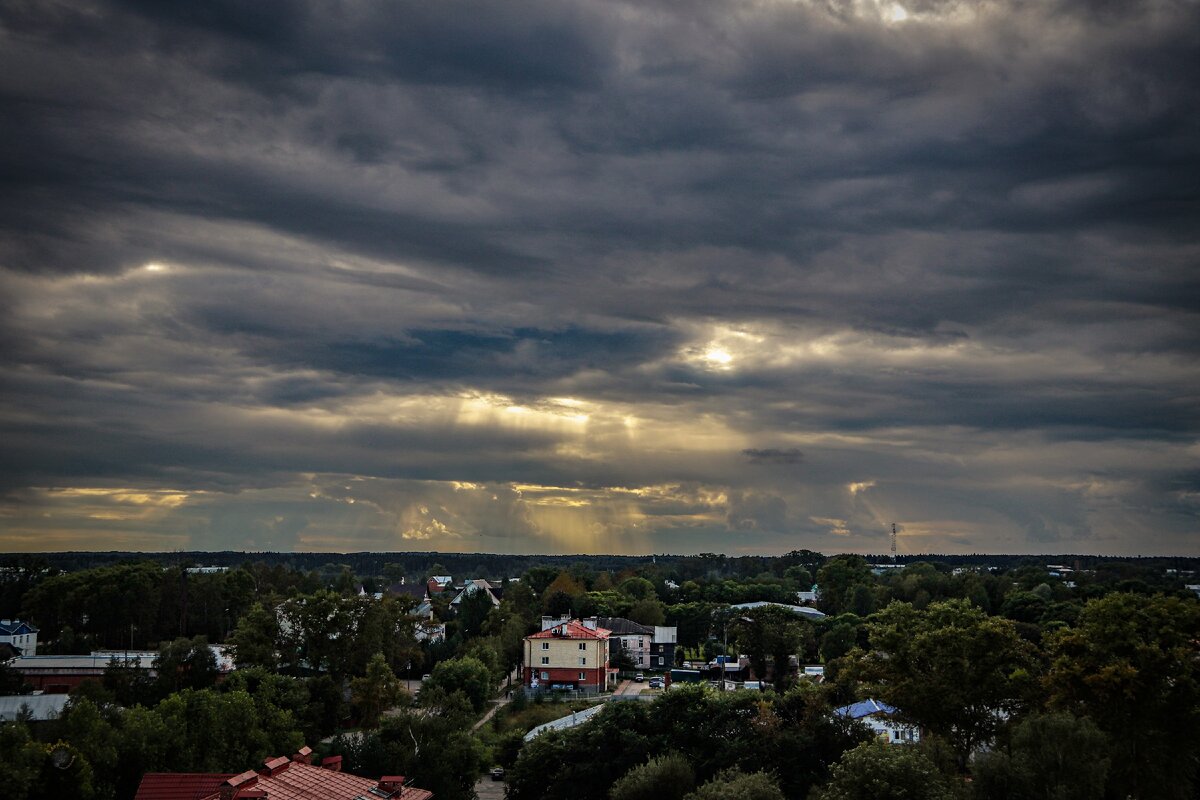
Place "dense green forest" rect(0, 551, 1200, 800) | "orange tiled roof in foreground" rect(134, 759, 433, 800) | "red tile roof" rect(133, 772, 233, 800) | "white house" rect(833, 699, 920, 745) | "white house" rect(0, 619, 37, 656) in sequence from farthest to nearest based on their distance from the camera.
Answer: "white house" rect(0, 619, 37, 656) → "white house" rect(833, 699, 920, 745) → "dense green forest" rect(0, 551, 1200, 800) → "red tile roof" rect(133, 772, 233, 800) → "orange tiled roof in foreground" rect(134, 759, 433, 800)

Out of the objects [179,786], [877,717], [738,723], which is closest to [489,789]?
[738,723]

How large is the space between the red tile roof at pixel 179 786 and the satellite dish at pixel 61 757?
7572mm

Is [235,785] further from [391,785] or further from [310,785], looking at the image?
[391,785]

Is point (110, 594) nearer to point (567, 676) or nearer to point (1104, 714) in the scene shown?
point (567, 676)

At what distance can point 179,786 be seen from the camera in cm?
3912

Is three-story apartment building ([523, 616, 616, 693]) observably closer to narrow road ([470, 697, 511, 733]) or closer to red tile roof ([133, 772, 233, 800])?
narrow road ([470, 697, 511, 733])

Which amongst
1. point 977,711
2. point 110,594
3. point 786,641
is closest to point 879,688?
point 977,711

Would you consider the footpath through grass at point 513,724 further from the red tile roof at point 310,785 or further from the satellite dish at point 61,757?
the satellite dish at point 61,757

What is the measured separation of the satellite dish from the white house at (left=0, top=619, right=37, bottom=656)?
67.7 m

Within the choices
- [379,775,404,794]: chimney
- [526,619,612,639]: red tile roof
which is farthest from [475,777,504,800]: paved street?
[526,619,612,639]: red tile roof

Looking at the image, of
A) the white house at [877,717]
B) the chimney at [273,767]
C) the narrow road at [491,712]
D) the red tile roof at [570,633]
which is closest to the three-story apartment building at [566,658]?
the red tile roof at [570,633]

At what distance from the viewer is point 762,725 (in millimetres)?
51344

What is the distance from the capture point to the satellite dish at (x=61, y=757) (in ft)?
147

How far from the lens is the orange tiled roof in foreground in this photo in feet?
116
